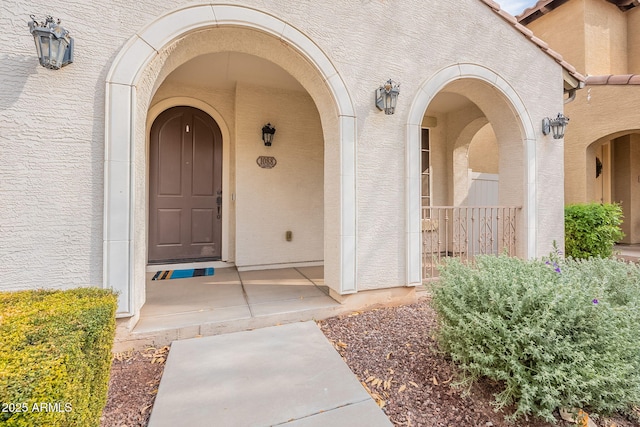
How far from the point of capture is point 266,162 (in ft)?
15.2

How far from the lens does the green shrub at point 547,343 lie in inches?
59.8

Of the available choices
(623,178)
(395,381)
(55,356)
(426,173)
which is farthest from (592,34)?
(55,356)

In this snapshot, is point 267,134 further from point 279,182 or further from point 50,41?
point 50,41

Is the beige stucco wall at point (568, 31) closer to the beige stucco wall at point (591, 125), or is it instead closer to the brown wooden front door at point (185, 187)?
the beige stucco wall at point (591, 125)

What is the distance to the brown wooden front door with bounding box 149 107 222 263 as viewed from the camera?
4.52m

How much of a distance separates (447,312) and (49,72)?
3586mm

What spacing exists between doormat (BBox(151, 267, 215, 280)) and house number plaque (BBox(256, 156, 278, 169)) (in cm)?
187

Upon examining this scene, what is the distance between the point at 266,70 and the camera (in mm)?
4094

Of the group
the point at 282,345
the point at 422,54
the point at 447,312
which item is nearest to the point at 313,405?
the point at 282,345

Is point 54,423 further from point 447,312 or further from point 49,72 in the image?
point 49,72

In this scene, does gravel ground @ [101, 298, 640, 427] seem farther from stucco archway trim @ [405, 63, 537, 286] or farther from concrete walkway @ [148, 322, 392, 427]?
stucco archway trim @ [405, 63, 537, 286]

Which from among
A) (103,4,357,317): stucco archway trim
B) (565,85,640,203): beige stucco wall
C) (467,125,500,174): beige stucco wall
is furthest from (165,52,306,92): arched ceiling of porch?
(565,85,640,203): beige stucco wall

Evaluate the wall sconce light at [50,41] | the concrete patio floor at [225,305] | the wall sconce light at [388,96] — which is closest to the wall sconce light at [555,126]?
the wall sconce light at [388,96]

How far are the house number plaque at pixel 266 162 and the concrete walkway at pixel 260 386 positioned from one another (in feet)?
9.21
